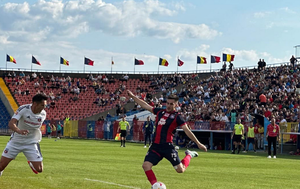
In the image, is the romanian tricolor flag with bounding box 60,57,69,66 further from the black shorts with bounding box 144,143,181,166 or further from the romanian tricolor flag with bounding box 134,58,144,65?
the black shorts with bounding box 144,143,181,166

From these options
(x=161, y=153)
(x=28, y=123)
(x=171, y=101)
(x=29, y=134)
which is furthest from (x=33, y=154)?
(x=171, y=101)

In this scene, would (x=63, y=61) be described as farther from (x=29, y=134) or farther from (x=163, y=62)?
(x=29, y=134)

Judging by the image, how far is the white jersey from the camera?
10.3 metres

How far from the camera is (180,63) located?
7031 cm

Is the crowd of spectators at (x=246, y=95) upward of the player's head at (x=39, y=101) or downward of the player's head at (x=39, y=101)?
upward

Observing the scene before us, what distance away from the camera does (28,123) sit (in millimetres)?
10383

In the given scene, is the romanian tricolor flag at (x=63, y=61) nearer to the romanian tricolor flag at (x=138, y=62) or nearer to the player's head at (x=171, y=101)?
the romanian tricolor flag at (x=138, y=62)

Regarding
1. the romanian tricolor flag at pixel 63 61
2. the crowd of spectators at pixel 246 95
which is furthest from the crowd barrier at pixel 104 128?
the romanian tricolor flag at pixel 63 61

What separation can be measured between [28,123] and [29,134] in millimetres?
310

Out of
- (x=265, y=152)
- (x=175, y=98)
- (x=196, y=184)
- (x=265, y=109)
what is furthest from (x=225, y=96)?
(x=175, y=98)

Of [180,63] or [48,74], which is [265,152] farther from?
[48,74]

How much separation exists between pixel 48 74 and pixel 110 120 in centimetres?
2278

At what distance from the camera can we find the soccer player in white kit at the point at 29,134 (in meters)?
10.3

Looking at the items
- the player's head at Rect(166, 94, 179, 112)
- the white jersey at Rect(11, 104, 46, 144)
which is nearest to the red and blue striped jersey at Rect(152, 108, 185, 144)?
the player's head at Rect(166, 94, 179, 112)
